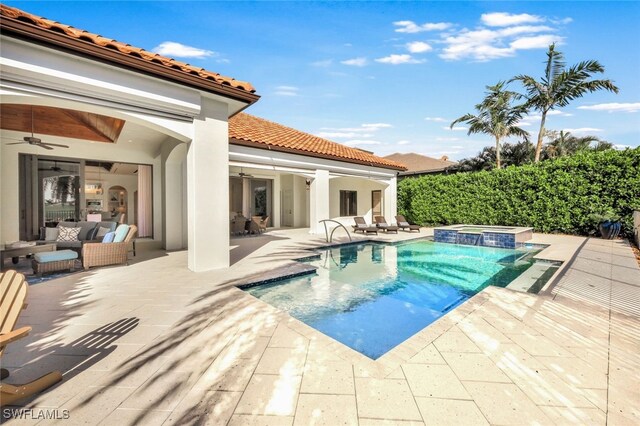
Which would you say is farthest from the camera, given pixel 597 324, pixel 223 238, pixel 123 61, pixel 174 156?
pixel 174 156

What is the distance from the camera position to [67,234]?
26.2ft

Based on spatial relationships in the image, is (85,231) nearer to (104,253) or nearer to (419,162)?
(104,253)

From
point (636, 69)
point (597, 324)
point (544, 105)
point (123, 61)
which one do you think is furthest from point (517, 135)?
point (123, 61)

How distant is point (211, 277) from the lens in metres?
6.14

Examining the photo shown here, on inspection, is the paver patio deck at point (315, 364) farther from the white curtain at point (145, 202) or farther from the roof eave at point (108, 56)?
the white curtain at point (145, 202)

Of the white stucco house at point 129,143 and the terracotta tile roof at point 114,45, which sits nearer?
the terracotta tile roof at point 114,45

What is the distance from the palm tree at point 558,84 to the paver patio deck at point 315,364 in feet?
53.2

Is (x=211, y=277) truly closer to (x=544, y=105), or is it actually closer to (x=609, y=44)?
(x=609, y=44)

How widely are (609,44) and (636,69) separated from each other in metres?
2.31

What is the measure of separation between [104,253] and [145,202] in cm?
663

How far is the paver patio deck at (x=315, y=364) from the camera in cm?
222
